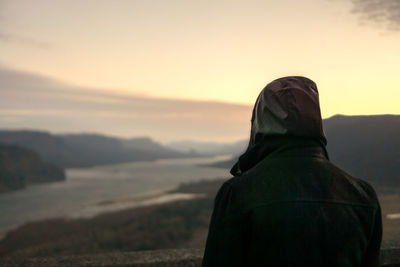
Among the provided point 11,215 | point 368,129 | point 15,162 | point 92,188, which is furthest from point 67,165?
point 368,129

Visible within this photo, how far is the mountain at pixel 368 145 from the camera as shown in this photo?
133 inches

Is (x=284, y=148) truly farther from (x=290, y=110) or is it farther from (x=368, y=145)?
(x=368, y=145)

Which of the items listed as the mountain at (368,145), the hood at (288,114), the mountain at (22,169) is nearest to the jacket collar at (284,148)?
the hood at (288,114)

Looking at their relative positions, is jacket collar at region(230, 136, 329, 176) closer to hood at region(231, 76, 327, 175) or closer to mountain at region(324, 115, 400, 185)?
hood at region(231, 76, 327, 175)

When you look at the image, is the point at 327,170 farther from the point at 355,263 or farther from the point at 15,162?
the point at 15,162

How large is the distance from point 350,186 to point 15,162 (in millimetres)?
93855

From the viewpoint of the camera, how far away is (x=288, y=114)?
136 cm

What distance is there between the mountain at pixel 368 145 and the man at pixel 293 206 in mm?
2079

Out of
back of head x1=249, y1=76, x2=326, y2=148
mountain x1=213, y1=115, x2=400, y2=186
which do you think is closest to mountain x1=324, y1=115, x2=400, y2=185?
mountain x1=213, y1=115, x2=400, y2=186

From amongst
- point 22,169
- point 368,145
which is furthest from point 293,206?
point 22,169

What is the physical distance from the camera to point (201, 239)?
81.4 feet

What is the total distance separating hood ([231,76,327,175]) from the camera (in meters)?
1.36

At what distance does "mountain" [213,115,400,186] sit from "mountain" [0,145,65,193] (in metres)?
74.7

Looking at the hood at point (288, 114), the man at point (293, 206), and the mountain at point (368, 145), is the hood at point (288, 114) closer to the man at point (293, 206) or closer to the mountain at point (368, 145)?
the man at point (293, 206)
